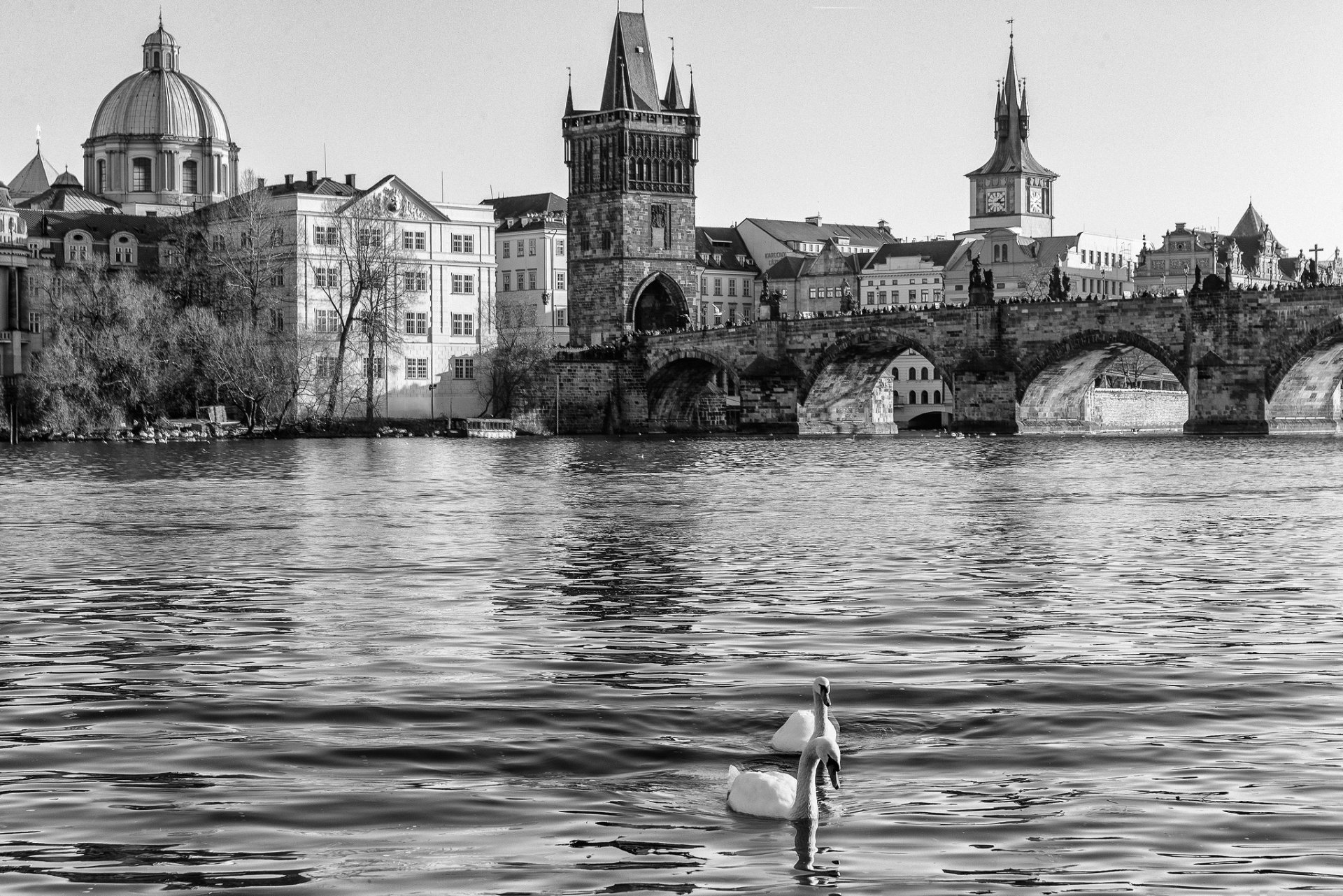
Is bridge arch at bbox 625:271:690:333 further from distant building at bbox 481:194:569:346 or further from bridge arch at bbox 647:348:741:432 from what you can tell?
distant building at bbox 481:194:569:346

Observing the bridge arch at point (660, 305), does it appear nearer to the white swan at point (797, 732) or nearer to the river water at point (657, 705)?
the river water at point (657, 705)

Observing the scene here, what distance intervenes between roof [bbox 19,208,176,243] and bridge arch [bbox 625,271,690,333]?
83.4 ft

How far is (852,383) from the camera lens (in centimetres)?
10238

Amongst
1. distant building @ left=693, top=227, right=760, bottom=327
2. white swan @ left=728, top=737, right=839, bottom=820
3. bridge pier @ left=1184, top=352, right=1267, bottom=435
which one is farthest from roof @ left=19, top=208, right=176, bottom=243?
white swan @ left=728, top=737, right=839, bottom=820

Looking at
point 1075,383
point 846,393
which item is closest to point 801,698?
point 1075,383

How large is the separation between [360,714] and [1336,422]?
75.0 metres

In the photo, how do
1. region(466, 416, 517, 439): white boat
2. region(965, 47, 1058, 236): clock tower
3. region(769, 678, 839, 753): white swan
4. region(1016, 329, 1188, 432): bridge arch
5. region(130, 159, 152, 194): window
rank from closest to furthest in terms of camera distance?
region(769, 678, 839, 753): white swan, region(1016, 329, 1188, 432): bridge arch, region(466, 416, 517, 439): white boat, region(130, 159, 152, 194): window, region(965, 47, 1058, 236): clock tower

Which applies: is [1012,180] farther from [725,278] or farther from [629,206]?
[629,206]

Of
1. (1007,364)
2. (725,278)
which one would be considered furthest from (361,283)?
(725,278)

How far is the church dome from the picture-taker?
127188 millimetres

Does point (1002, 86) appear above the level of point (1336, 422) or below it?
above

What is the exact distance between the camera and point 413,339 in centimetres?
10450

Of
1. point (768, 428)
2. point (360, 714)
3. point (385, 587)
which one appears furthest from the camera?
point (768, 428)

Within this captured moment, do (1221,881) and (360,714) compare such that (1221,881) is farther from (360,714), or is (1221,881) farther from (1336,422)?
(1336,422)
